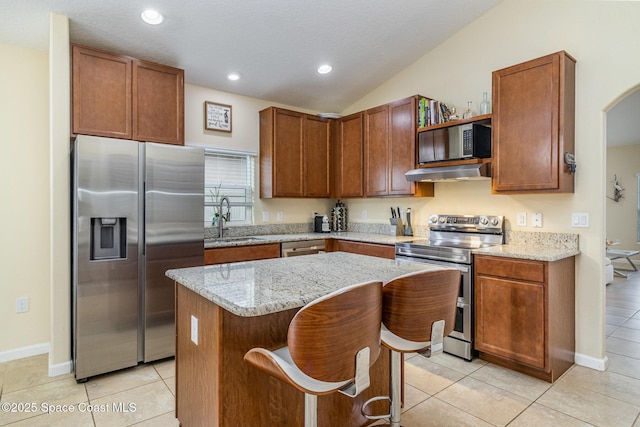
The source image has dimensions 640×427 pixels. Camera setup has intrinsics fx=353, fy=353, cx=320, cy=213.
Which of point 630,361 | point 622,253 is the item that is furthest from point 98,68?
point 622,253

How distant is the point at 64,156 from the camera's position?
8.82 ft

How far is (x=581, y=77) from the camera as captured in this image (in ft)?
9.34

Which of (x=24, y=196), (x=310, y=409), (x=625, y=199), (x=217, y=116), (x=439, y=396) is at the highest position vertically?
(x=217, y=116)

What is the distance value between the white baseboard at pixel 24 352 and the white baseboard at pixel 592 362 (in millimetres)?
4499

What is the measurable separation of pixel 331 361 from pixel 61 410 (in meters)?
2.12

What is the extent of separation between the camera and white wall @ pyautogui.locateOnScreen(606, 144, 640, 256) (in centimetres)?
704

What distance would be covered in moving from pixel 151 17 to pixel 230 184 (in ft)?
6.18

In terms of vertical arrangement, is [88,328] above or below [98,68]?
below

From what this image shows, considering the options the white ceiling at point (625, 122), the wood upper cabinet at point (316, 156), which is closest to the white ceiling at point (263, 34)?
the wood upper cabinet at point (316, 156)

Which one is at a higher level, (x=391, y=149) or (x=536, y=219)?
(x=391, y=149)

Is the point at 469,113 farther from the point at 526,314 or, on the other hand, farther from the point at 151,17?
the point at 151,17

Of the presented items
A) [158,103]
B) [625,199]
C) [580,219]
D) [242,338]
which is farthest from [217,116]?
[625,199]

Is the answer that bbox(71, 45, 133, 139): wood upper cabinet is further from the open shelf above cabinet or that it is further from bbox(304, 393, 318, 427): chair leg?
the open shelf above cabinet

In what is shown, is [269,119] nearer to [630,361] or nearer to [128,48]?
[128,48]
